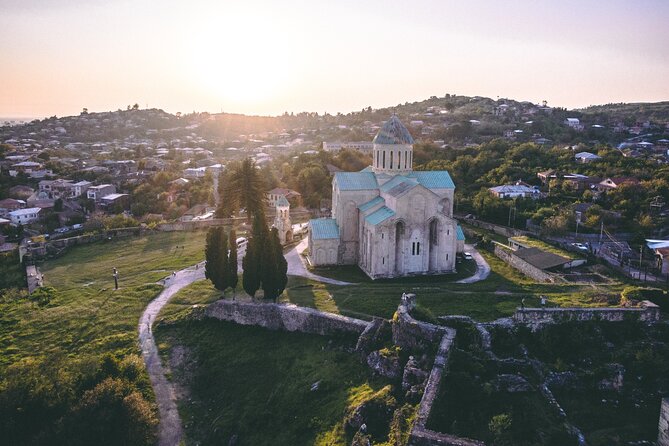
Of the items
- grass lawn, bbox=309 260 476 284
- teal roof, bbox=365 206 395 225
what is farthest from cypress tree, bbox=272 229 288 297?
teal roof, bbox=365 206 395 225

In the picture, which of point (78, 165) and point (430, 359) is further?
point (78, 165)

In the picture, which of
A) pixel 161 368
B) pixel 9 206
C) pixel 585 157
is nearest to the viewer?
pixel 161 368

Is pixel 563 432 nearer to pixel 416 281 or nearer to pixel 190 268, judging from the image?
pixel 416 281

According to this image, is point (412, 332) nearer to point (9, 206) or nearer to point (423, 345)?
point (423, 345)

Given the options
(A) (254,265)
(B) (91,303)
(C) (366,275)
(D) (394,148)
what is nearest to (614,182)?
(D) (394,148)

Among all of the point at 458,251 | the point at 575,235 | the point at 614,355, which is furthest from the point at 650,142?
the point at 614,355

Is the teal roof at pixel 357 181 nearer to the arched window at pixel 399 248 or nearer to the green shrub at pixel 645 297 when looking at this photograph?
the arched window at pixel 399 248

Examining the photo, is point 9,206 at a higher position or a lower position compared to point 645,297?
lower
